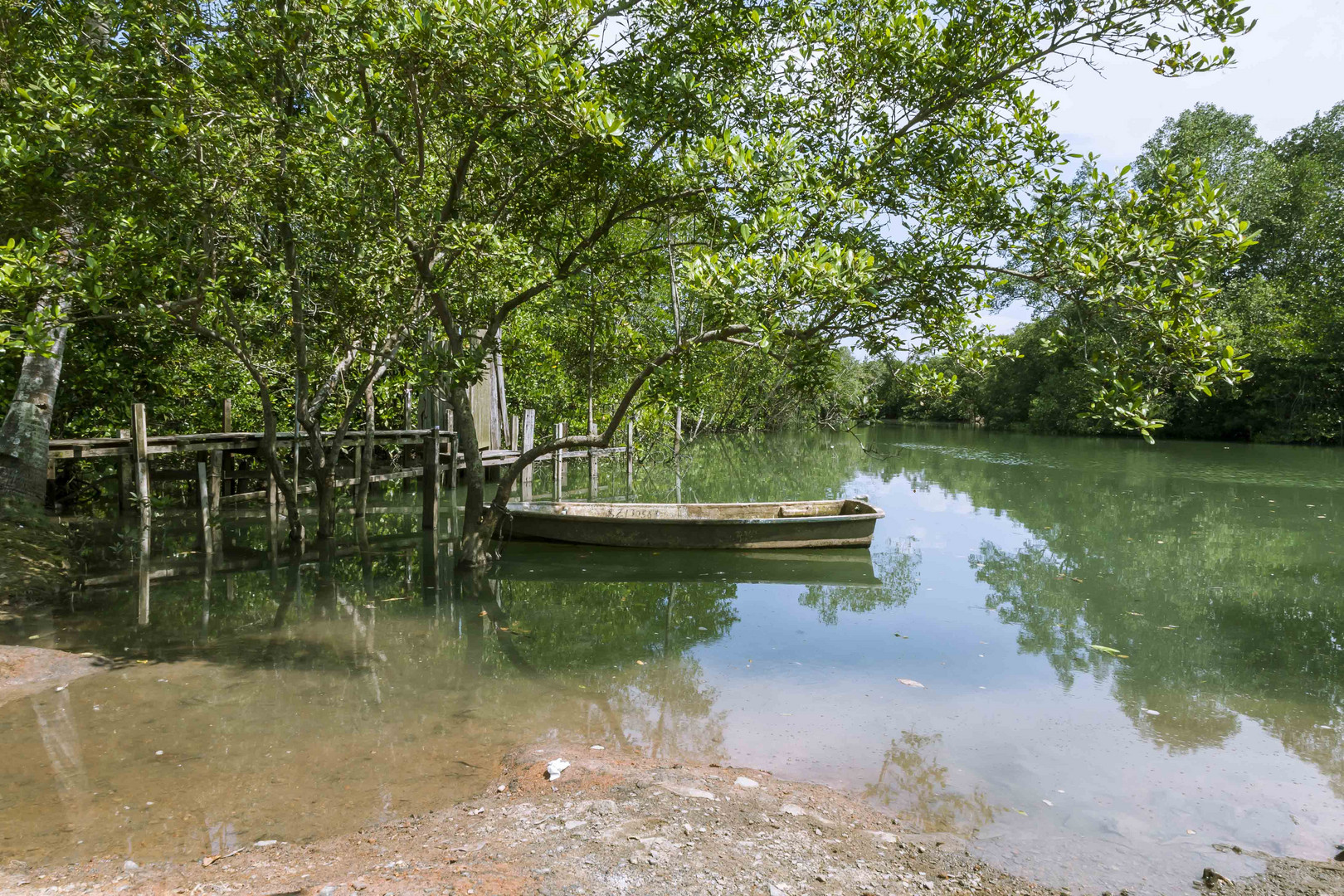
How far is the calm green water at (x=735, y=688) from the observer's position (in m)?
4.55

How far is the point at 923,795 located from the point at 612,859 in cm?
212

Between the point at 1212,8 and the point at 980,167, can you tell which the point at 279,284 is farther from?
the point at 1212,8

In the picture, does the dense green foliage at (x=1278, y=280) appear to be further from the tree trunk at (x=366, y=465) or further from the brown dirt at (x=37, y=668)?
the brown dirt at (x=37, y=668)

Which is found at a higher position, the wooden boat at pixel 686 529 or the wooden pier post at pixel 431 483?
the wooden pier post at pixel 431 483

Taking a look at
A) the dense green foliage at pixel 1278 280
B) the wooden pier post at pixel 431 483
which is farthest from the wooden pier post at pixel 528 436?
the dense green foliage at pixel 1278 280

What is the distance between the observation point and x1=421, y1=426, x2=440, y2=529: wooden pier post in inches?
520

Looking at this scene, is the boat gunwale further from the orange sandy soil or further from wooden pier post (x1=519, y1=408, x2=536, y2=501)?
the orange sandy soil

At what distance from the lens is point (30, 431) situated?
9.84 m

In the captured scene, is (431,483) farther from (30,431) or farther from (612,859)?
(612,859)

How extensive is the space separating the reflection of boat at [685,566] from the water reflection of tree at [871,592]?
0.15 meters

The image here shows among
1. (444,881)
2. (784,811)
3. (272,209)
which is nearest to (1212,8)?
(784,811)

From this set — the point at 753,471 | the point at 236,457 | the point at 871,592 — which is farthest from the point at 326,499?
the point at 753,471

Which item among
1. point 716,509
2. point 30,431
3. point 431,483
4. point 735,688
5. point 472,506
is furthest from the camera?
point 431,483

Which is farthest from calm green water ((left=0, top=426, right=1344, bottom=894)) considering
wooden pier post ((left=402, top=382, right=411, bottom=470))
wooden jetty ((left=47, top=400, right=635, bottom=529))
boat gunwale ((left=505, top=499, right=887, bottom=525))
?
wooden pier post ((left=402, top=382, right=411, bottom=470))
